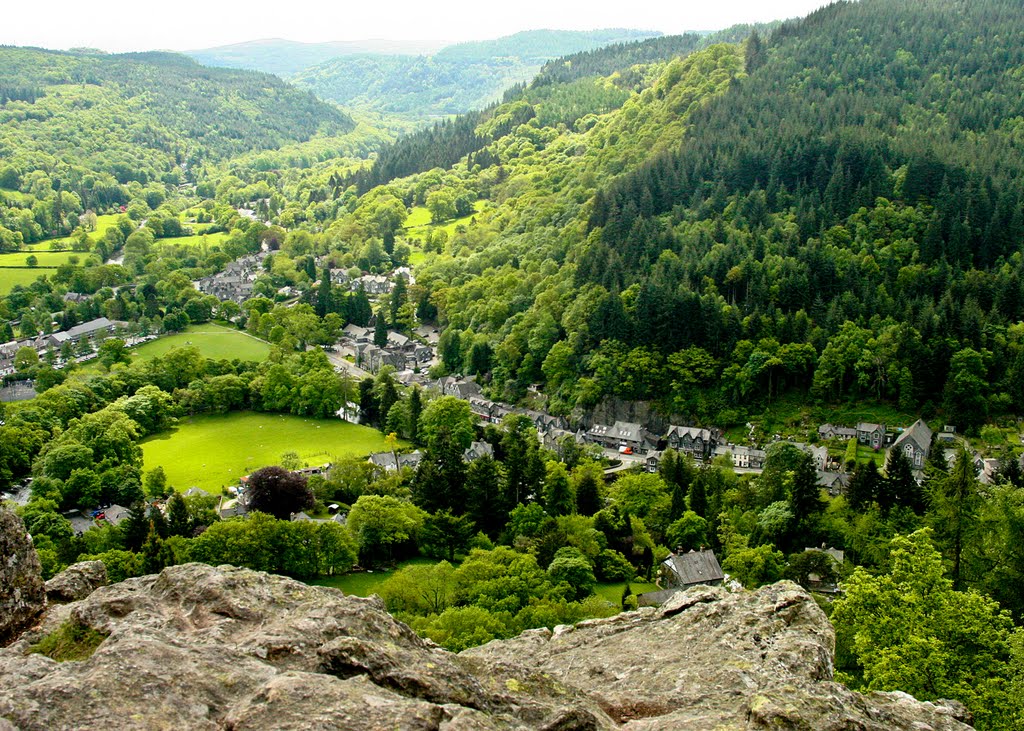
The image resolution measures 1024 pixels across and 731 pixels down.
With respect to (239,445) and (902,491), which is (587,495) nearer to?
(902,491)

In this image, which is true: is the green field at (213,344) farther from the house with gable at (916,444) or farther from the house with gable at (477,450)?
the house with gable at (916,444)

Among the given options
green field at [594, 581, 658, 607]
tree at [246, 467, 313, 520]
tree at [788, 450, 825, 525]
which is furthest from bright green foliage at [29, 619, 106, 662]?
tree at [788, 450, 825, 525]

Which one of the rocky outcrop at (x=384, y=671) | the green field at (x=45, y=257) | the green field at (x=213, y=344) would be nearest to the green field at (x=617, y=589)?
the rocky outcrop at (x=384, y=671)

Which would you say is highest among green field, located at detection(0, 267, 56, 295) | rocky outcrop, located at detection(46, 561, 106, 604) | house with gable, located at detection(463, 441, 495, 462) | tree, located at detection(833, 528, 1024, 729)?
rocky outcrop, located at detection(46, 561, 106, 604)

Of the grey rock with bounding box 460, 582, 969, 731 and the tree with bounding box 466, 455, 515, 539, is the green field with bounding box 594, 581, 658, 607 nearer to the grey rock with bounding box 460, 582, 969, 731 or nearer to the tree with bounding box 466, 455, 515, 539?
the tree with bounding box 466, 455, 515, 539

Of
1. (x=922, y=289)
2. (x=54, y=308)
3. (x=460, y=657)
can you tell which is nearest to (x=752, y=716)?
(x=460, y=657)

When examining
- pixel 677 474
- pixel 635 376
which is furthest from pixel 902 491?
pixel 635 376
